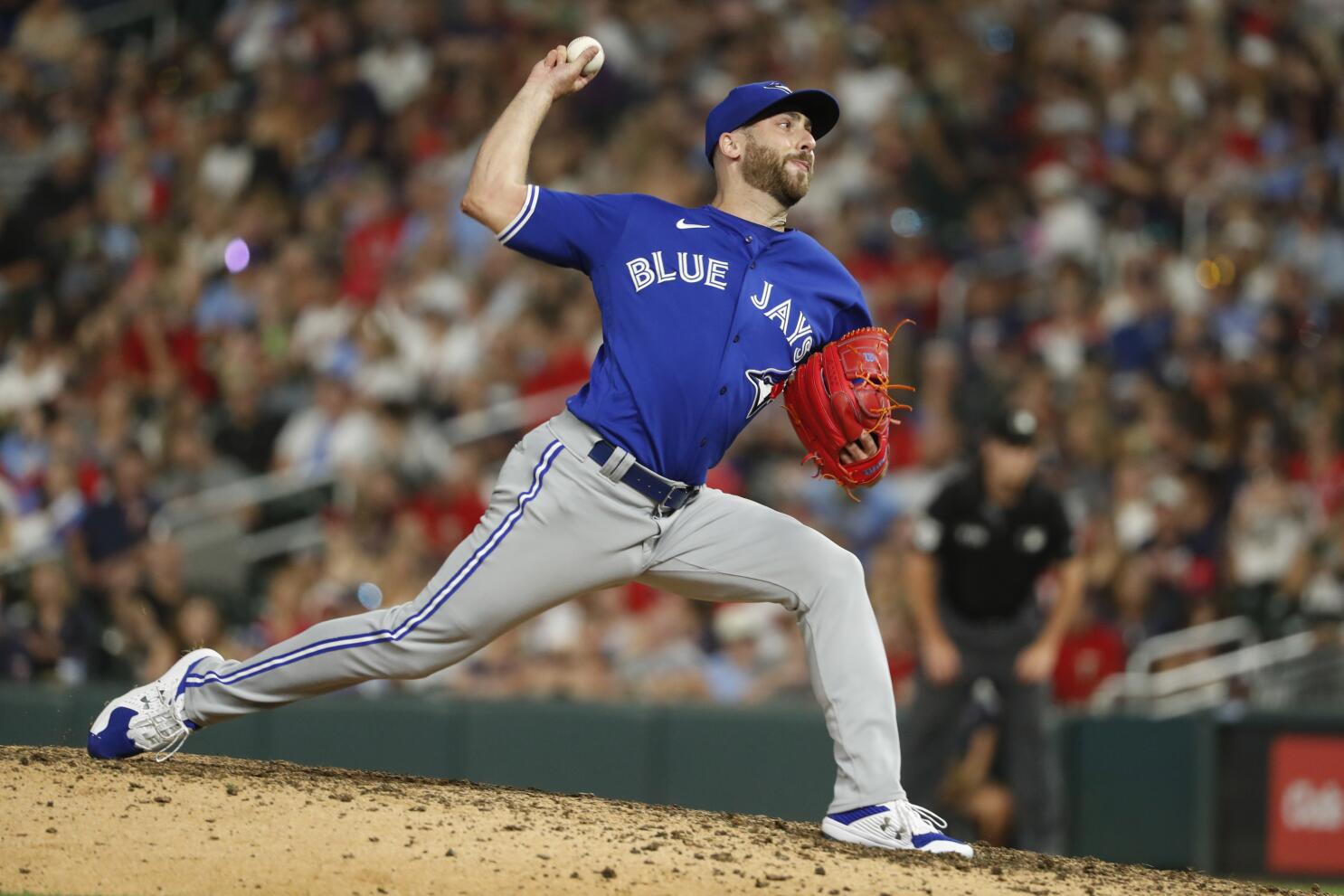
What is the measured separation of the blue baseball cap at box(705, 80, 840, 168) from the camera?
468 centimetres

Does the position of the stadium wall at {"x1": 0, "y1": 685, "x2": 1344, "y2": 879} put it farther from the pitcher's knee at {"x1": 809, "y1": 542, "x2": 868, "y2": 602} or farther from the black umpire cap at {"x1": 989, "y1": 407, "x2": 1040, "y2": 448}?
the pitcher's knee at {"x1": 809, "y1": 542, "x2": 868, "y2": 602}

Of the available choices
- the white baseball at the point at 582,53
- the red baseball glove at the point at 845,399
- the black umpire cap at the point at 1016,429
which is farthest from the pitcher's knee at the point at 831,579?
the black umpire cap at the point at 1016,429

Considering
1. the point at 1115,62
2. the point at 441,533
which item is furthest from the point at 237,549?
the point at 1115,62

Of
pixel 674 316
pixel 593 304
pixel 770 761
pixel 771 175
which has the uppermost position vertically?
pixel 593 304

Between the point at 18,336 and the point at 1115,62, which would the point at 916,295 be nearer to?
the point at 1115,62

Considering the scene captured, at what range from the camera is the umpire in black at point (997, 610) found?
7.64m

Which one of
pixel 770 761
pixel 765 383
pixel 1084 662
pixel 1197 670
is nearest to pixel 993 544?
pixel 770 761

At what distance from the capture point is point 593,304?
35.6 ft

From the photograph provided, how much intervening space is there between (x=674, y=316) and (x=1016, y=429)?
336cm

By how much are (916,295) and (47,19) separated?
733cm

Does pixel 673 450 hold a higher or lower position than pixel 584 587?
higher

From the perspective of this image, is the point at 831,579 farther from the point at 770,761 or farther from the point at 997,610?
the point at 770,761

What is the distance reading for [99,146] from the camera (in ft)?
42.1

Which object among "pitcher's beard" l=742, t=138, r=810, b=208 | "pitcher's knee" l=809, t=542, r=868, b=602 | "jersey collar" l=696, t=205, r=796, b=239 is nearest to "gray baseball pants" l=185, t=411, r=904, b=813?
"pitcher's knee" l=809, t=542, r=868, b=602
